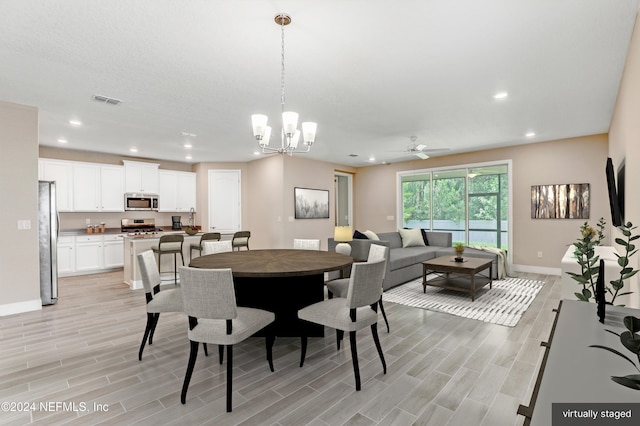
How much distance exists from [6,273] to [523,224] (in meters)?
8.54

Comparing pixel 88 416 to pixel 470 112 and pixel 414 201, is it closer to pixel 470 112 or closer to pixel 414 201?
pixel 470 112

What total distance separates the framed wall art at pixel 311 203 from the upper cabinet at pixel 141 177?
3.53m

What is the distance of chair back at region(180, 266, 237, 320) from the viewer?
6.73 feet

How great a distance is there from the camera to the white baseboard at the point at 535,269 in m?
5.96

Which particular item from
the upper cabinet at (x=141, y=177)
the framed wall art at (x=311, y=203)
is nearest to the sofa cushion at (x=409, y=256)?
the framed wall art at (x=311, y=203)

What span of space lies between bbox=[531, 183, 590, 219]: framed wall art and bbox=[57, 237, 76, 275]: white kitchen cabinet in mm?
9420

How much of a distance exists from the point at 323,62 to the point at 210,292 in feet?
7.37

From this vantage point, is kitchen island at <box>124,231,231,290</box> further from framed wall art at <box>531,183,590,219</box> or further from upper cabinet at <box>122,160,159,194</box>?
framed wall art at <box>531,183,590,219</box>

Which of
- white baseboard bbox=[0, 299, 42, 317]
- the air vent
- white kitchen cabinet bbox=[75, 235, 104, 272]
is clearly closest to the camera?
the air vent

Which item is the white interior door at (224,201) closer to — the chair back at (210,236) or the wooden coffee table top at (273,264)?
the chair back at (210,236)

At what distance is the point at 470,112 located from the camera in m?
4.29

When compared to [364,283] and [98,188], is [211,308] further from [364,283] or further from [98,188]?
[98,188]

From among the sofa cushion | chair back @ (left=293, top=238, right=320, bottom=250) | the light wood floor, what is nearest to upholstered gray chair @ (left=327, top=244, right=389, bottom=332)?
the light wood floor

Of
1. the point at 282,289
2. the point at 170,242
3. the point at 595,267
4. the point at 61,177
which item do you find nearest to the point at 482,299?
the point at 595,267
